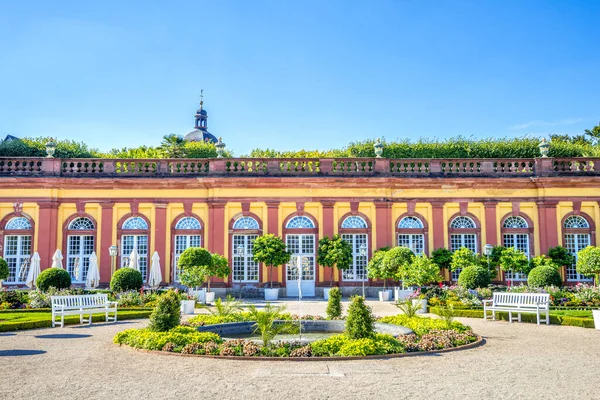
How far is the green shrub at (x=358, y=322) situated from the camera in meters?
10.8

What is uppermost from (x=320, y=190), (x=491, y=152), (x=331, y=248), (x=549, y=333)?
(x=491, y=152)

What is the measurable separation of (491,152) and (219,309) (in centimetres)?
2503

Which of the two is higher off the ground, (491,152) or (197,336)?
(491,152)

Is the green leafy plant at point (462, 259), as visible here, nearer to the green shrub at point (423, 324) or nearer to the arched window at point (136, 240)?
the green shrub at point (423, 324)

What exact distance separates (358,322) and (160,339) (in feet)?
12.1

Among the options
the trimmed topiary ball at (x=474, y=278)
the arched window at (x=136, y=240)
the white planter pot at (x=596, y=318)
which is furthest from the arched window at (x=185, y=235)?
the white planter pot at (x=596, y=318)

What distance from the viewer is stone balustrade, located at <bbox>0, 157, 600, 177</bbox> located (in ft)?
83.5

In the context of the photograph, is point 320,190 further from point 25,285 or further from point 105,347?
point 105,347

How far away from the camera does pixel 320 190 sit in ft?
83.2

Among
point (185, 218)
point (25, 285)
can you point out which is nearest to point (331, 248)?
point (185, 218)

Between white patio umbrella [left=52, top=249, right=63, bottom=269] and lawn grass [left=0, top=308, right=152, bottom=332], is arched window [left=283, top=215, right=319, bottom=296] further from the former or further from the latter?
white patio umbrella [left=52, top=249, right=63, bottom=269]

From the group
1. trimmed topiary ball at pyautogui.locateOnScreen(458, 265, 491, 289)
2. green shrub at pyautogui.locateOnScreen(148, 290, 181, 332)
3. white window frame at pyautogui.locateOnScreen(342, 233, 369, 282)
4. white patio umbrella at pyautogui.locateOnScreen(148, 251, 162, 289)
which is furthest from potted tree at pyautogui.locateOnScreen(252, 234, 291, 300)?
green shrub at pyautogui.locateOnScreen(148, 290, 181, 332)

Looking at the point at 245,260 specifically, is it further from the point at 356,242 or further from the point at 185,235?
the point at 356,242

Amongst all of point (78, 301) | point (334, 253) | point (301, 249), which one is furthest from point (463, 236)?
point (78, 301)
